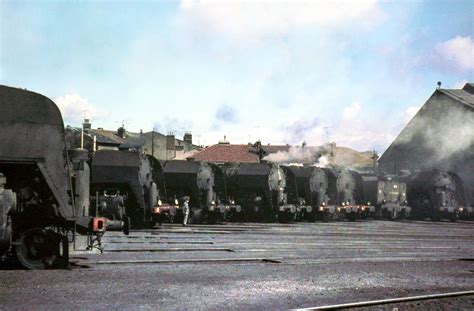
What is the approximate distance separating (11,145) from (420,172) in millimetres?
33962

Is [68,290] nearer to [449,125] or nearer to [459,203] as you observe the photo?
[459,203]

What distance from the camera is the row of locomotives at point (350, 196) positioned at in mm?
33250

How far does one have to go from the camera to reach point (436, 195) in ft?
118

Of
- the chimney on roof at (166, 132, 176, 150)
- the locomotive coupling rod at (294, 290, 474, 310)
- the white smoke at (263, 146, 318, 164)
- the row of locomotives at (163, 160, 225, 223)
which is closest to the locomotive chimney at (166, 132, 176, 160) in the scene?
the chimney on roof at (166, 132, 176, 150)

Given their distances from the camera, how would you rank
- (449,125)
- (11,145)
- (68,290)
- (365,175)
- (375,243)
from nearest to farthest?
(68,290) → (11,145) → (375,243) → (365,175) → (449,125)

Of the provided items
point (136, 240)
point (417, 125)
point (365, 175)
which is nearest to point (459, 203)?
point (365, 175)

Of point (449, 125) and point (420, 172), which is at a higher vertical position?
point (449, 125)

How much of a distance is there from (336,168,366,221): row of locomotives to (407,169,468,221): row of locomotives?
153 inches

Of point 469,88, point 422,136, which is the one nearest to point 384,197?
point 422,136

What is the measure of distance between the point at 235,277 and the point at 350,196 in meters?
26.1

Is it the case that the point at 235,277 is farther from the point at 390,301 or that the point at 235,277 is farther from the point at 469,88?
the point at 469,88

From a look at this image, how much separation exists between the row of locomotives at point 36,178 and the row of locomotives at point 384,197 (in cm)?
2813

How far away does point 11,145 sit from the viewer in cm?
945

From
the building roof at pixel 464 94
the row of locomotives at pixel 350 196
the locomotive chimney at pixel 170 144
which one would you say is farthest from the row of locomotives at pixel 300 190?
the locomotive chimney at pixel 170 144
